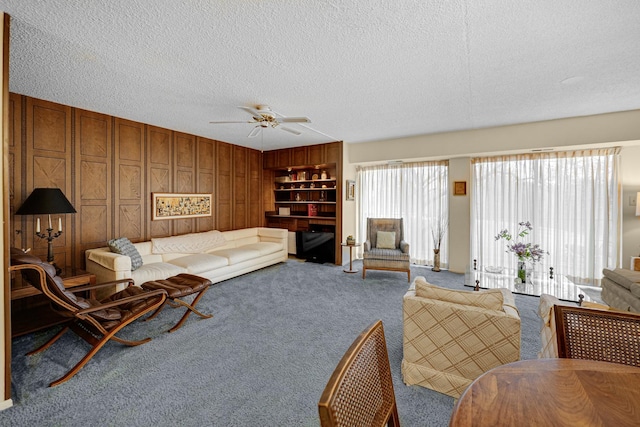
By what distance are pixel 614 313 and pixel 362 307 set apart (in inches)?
95.5

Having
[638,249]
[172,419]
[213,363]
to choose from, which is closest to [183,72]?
[213,363]

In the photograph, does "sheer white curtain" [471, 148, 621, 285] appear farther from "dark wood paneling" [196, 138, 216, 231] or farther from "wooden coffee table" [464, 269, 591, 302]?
"dark wood paneling" [196, 138, 216, 231]

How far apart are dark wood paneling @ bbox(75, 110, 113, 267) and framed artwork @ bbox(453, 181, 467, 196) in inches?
224

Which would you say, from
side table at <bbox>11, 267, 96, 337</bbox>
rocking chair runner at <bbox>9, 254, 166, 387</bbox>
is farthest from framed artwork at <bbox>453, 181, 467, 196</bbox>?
side table at <bbox>11, 267, 96, 337</bbox>

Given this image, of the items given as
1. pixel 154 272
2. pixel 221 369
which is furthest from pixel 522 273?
pixel 154 272

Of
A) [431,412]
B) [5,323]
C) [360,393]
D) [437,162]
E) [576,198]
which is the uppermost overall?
[437,162]

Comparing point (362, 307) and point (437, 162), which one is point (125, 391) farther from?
point (437, 162)

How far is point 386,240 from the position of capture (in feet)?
16.4

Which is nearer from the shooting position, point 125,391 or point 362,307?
point 125,391

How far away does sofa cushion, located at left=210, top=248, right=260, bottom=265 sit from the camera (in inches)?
178

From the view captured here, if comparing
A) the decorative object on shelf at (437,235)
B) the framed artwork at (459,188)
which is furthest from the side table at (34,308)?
the framed artwork at (459,188)

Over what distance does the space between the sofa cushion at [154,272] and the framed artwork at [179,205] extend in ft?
3.49

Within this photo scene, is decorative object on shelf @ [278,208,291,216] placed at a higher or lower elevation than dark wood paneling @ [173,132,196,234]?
lower

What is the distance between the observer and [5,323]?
176 centimetres
